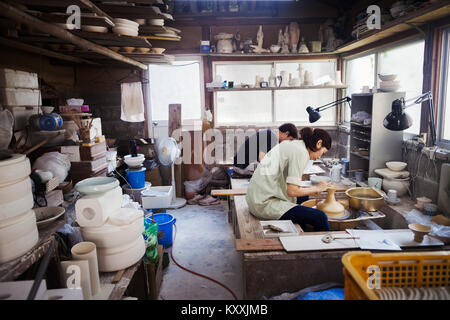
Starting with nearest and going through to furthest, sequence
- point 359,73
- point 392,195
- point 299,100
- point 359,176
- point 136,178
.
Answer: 1. point 392,195
2. point 359,176
3. point 136,178
4. point 359,73
5. point 299,100

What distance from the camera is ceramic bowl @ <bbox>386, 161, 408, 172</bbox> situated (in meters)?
4.29

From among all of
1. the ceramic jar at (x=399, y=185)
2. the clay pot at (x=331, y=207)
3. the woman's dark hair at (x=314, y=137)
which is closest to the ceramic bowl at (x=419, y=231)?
the clay pot at (x=331, y=207)

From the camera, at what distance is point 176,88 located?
7105mm

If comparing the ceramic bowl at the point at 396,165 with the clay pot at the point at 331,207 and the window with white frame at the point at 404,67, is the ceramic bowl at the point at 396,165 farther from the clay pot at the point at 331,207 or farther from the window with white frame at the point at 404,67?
the clay pot at the point at 331,207

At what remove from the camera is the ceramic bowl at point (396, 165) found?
429 cm

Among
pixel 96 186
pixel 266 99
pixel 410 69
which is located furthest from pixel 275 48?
pixel 96 186

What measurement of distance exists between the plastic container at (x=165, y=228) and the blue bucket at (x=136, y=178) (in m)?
1.28

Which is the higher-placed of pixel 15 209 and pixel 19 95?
pixel 19 95

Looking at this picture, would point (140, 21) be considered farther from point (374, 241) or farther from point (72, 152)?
point (374, 241)

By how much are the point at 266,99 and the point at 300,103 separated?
784mm

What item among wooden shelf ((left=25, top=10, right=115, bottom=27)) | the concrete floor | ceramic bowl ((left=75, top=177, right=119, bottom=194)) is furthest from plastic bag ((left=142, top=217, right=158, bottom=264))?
wooden shelf ((left=25, top=10, right=115, bottom=27))

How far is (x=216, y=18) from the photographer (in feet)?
22.2

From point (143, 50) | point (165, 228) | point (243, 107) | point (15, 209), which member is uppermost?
point (143, 50)

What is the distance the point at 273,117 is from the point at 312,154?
12.5 feet
